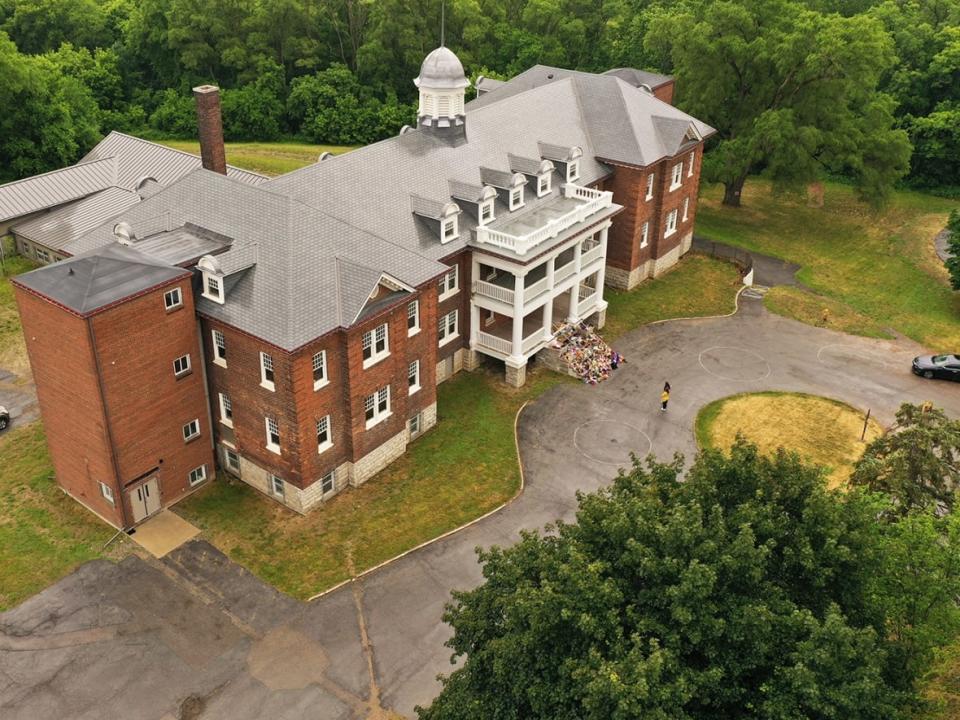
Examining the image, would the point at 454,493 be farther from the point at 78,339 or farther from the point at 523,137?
the point at 523,137

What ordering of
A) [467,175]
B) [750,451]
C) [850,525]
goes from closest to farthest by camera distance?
[850,525], [750,451], [467,175]

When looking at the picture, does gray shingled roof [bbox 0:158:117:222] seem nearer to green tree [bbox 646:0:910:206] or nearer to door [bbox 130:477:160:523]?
door [bbox 130:477:160:523]

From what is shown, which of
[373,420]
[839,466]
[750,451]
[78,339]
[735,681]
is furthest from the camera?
[839,466]

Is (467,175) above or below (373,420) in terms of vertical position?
above

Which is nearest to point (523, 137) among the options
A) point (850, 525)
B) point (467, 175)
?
point (467, 175)

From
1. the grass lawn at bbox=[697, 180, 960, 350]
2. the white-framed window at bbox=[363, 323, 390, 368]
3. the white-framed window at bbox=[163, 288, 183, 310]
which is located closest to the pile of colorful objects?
the white-framed window at bbox=[363, 323, 390, 368]

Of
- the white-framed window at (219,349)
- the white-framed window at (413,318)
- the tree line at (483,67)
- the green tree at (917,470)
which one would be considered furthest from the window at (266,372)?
the tree line at (483,67)

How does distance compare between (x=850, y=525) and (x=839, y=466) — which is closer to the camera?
(x=850, y=525)
